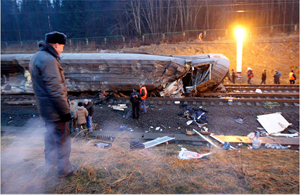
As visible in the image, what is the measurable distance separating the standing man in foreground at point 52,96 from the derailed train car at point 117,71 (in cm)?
584

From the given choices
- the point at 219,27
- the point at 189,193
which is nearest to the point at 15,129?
the point at 189,193

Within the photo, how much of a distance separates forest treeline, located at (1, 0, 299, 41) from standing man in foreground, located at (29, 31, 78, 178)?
2271 cm

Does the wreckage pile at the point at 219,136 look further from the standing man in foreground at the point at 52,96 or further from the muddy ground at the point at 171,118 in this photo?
the standing man in foreground at the point at 52,96

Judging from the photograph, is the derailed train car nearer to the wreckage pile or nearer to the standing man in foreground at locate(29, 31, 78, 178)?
the wreckage pile

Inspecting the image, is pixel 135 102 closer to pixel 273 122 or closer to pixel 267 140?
pixel 267 140

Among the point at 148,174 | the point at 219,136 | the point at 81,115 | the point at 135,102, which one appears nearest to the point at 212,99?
the point at 219,136

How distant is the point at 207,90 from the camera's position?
10.7 m

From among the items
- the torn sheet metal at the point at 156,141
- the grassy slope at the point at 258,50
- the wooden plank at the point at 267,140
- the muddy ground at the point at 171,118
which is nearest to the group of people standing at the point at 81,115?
the muddy ground at the point at 171,118

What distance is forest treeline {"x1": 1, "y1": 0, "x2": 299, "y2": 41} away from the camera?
25.2 m

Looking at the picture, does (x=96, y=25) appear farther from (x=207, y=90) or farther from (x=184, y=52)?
(x=207, y=90)

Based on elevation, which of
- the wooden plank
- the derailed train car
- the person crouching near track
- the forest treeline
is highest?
the forest treeline

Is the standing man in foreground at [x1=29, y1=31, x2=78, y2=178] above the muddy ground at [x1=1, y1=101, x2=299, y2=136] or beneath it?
above

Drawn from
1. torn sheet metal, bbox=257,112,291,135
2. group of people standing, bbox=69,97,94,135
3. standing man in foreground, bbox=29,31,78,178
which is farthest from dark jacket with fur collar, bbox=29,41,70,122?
torn sheet metal, bbox=257,112,291,135

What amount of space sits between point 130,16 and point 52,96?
25116mm
